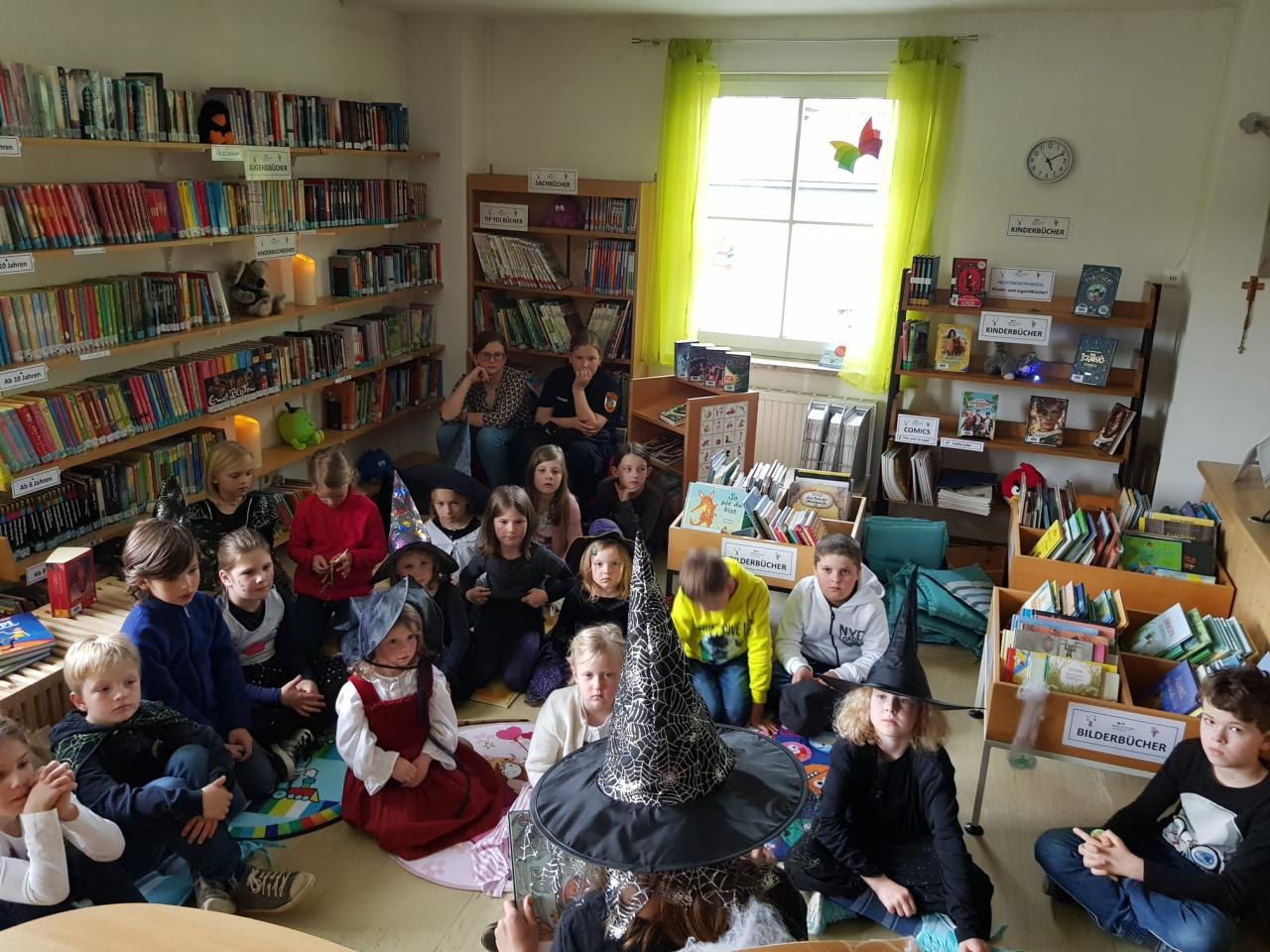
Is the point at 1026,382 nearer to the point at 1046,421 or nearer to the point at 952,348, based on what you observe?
the point at 1046,421

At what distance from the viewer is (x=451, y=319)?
19.0 feet

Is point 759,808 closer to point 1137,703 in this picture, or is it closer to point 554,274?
point 1137,703

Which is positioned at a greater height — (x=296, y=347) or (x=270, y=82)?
(x=270, y=82)

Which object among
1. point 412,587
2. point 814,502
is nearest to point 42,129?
point 412,587

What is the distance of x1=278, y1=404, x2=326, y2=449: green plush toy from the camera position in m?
4.82

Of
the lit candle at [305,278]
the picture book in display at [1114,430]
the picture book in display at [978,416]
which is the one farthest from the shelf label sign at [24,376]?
the picture book in display at [1114,430]

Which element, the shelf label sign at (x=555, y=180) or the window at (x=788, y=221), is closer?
the window at (x=788, y=221)

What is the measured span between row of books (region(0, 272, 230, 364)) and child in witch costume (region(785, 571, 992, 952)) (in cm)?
299

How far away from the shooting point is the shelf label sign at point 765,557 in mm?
3814

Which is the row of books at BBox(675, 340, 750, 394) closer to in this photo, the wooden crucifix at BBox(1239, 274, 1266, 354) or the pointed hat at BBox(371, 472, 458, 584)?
the pointed hat at BBox(371, 472, 458, 584)

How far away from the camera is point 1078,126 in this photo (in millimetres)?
4621

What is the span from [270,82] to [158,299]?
4.49 ft

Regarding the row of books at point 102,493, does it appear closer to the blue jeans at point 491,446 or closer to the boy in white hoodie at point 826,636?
the blue jeans at point 491,446

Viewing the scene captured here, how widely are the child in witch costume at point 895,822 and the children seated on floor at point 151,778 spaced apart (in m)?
1.40
